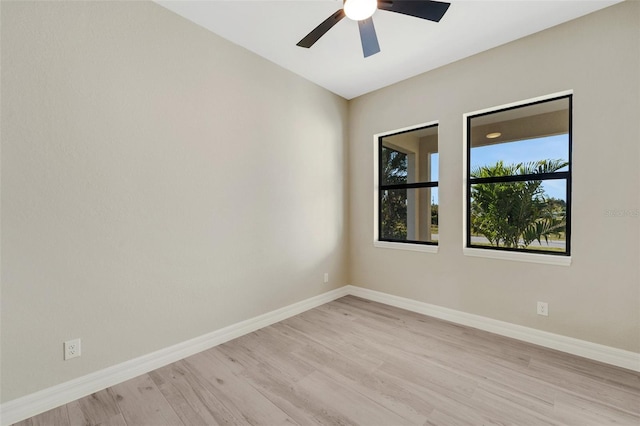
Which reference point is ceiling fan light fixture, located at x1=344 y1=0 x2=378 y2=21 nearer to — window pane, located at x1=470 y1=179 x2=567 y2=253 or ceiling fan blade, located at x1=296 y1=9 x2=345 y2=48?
ceiling fan blade, located at x1=296 y1=9 x2=345 y2=48

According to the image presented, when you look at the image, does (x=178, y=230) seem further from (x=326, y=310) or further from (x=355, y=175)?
(x=355, y=175)

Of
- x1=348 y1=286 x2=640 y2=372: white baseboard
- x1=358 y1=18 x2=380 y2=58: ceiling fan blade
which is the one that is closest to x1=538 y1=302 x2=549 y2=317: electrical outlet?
x1=348 y1=286 x2=640 y2=372: white baseboard

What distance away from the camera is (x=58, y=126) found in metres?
1.78

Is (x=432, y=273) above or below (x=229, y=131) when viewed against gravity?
below

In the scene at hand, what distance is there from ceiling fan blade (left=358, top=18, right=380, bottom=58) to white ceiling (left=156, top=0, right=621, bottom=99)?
0.42 m

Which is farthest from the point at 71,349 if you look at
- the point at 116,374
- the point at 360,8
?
the point at 360,8

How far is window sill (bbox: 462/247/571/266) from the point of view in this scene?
8.06 feet

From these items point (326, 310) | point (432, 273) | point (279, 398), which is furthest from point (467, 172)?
point (279, 398)

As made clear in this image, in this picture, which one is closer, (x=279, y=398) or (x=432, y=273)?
(x=279, y=398)

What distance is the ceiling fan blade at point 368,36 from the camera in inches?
75.5

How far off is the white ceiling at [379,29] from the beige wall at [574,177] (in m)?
0.20

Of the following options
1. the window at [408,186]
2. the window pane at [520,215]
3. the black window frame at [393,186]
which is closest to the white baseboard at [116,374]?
the black window frame at [393,186]

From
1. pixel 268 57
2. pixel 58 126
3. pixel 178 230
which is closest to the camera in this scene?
pixel 58 126

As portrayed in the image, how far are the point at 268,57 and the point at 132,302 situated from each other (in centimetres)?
262
